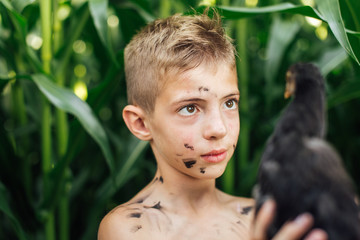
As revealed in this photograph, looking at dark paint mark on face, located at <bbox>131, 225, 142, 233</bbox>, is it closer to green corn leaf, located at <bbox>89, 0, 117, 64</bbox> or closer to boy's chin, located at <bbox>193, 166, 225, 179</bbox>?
boy's chin, located at <bbox>193, 166, 225, 179</bbox>

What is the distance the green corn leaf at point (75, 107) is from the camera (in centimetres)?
70

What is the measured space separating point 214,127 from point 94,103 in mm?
379

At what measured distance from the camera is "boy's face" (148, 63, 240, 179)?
565mm

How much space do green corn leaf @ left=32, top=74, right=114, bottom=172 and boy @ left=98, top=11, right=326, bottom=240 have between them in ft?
0.25

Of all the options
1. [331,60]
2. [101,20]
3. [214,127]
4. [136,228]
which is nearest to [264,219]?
[214,127]

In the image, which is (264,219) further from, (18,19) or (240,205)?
(18,19)

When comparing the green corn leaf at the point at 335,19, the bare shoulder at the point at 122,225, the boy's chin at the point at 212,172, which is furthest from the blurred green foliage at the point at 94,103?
the boy's chin at the point at 212,172

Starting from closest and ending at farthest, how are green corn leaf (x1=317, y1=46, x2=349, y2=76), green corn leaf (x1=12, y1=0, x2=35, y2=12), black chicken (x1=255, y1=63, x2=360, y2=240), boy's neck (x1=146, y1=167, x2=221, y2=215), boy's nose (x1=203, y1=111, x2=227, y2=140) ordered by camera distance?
black chicken (x1=255, y1=63, x2=360, y2=240) → boy's nose (x1=203, y1=111, x2=227, y2=140) → boy's neck (x1=146, y1=167, x2=221, y2=215) → green corn leaf (x1=12, y1=0, x2=35, y2=12) → green corn leaf (x1=317, y1=46, x2=349, y2=76)

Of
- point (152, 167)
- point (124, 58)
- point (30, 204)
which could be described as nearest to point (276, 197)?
point (124, 58)

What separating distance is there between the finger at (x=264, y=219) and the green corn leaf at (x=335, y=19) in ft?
1.11

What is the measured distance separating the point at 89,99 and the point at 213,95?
349 mm

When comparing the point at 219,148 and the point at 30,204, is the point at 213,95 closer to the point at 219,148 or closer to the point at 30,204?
the point at 219,148

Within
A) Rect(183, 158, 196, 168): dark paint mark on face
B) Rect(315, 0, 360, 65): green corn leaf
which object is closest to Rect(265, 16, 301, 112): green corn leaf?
Rect(315, 0, 360, 65): green corn leaf

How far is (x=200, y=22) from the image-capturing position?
2.22 ft
